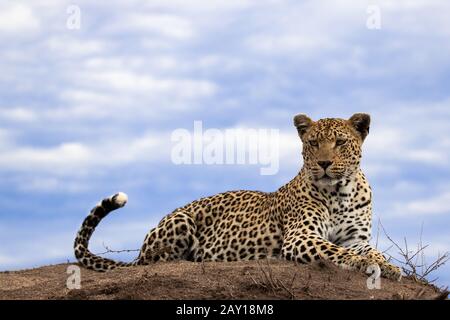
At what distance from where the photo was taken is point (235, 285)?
1134 centimetres

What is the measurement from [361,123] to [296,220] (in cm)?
182

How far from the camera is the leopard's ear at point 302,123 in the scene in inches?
562

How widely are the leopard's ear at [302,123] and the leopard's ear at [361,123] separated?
656 mm

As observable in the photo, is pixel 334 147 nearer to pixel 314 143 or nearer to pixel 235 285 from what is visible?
pixel 314 143

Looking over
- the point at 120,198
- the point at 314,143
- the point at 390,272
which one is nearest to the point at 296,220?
the point at 314,143

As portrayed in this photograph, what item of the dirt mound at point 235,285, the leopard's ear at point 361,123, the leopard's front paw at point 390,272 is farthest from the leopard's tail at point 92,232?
the leopard's front paw at point 390,272

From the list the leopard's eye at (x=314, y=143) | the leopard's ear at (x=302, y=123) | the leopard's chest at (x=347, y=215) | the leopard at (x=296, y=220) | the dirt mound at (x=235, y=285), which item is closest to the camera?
the dirt mound at (x=235, y=285)

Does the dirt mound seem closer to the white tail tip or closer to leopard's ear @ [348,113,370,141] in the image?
the white tail tip

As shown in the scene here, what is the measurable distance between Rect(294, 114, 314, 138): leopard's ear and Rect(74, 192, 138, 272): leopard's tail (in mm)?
Result: 3234

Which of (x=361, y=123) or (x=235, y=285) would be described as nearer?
(x=235, y=285)

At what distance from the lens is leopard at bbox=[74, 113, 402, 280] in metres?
13.5

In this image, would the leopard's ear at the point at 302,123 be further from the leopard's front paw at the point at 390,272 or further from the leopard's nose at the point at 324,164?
the leopard's front paw at the point at 390,272
